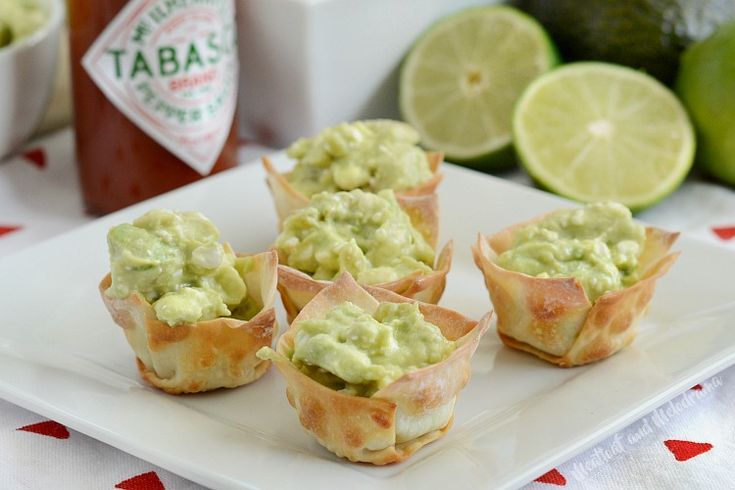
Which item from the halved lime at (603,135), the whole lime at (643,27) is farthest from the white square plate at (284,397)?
the whole lime at (643,27)

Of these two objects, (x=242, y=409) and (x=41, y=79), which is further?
(x=41, y=79)

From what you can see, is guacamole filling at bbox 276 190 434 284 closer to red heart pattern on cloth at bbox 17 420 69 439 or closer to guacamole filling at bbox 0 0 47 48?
red heart pattern on cloth at bbox 17 420 69 439

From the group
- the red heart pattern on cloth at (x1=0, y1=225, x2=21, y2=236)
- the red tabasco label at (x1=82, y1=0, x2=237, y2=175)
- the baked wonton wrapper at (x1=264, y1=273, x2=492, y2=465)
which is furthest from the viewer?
the red heart pattern on cloth at (x1=0, y1=225, x2=21, y2=236)

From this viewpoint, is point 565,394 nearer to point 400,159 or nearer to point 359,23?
point 400,159

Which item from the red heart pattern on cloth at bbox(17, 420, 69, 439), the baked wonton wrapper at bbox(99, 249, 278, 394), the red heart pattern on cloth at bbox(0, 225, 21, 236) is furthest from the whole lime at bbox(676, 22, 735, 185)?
the red heart pattern on cloth at bbox(17, 420, 69, 439)

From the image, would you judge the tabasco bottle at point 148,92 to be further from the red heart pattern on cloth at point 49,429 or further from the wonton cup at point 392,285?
the red heart pattern on cloth at point 49,429

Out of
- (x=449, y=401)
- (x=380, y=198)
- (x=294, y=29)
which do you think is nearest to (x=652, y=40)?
(x=294, y=29)
